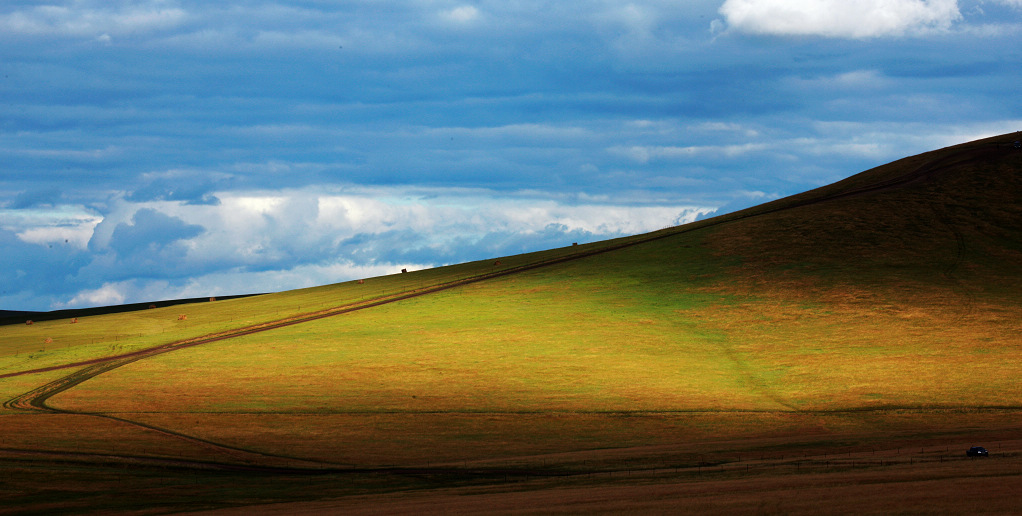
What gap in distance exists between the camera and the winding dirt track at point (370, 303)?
5638 centimetres

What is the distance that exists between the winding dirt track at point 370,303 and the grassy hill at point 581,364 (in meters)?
0.54

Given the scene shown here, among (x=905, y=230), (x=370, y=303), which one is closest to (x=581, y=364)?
(x=370, y=303)

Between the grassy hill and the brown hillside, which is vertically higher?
the brown hillside

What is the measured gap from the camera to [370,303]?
360 feet

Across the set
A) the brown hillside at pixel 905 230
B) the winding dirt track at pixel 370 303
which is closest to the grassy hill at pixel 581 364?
the brown hillside at pixel 905 230

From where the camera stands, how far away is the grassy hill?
4850 centimetres

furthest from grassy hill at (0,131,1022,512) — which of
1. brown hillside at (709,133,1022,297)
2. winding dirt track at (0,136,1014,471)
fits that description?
winding dirt track at (0,136,1014,471)

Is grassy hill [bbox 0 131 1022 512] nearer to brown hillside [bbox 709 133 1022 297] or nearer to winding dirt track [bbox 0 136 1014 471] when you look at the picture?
brown hillside [bbox 709 133 1022 297]

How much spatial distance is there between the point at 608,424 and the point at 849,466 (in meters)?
21.3

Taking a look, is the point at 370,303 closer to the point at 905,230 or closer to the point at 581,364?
the point at 581,364

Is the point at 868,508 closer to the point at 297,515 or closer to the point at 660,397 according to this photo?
the point at 297,515

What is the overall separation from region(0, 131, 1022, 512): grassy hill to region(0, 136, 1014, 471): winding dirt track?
1.79ft

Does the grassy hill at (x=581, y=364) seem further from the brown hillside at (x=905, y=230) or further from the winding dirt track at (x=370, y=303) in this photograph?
the winding dirt track at (x=370, y=303)

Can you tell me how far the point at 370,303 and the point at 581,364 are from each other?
4422 centimetres
